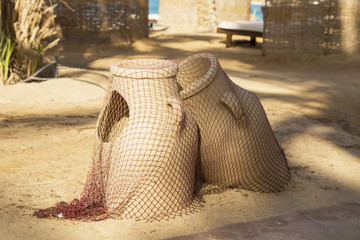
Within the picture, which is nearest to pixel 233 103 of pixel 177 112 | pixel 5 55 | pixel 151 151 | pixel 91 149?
pixel 177 112

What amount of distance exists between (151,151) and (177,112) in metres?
0.30

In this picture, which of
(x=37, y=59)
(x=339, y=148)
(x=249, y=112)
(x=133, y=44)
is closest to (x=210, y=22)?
(x=133, y=44)

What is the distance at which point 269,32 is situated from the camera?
11430mm

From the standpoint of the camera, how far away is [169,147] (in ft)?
8.54

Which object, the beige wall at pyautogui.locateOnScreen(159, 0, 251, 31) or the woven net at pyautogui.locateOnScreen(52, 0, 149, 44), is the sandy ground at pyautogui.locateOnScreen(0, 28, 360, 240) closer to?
the woven net at pyautogui.locateOnScreen(52, 0, 149, 44)

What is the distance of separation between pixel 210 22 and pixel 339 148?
1600cm

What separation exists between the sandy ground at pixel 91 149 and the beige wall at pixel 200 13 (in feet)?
35.6

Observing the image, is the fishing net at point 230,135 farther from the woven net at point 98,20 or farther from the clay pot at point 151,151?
the woven net at point 98,20

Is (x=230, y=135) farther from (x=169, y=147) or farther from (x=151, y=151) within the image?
(x=151, y=151)

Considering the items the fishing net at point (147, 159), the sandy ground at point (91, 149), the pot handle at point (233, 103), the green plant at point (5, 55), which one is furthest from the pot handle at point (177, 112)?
the green plant at point (5, 55)

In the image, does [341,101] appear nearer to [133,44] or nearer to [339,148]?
[339,148]

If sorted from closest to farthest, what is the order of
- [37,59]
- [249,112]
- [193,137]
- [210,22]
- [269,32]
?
[193,137]
[249,112]
[37,59]
[269,32]
[210,22]

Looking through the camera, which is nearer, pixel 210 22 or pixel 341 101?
pixel 341 101

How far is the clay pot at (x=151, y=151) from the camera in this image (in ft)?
8.48
